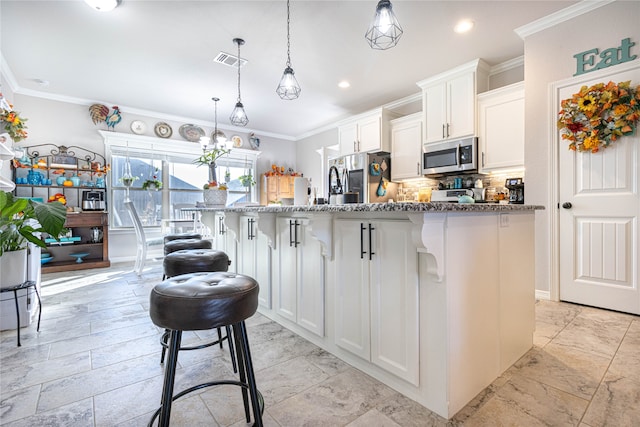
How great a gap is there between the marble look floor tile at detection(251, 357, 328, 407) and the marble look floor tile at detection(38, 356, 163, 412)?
0.62 m

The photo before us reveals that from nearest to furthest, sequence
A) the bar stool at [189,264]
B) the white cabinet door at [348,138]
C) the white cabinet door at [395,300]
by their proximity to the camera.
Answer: the white cabinet door at [395,300], the bar stool at [189,264], the white cabinet door at [348,138]

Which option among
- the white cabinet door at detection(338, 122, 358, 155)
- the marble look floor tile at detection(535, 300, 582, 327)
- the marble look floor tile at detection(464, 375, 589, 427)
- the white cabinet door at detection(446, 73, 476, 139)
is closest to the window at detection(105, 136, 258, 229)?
the white cabinet door at detection(338, 122, 358, 155)

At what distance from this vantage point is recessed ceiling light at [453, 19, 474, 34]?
9.63ft

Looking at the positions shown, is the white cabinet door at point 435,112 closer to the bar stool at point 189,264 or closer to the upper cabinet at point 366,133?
the upper cabinet at point 366,133

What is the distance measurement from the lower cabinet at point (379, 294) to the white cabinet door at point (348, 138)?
3.84m

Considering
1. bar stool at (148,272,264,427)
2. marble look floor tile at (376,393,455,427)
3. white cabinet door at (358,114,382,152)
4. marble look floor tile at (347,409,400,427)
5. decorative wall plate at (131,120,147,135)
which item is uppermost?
decorative wall plate at (131,120,147,135)

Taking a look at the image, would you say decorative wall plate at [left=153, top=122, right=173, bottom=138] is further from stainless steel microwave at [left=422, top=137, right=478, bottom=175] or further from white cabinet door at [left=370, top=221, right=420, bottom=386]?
white cabinet door at [left=370, top=221, right=420, bottom=386]

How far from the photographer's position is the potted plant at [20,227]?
1.54 m

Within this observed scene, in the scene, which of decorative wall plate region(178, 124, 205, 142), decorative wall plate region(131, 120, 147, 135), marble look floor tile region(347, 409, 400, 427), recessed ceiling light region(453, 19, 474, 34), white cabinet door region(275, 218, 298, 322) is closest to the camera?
marble look floor tile region(347, 409, 400, 427)

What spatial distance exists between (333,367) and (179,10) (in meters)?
3.31

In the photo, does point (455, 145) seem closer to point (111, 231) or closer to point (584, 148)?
point (584, 148)

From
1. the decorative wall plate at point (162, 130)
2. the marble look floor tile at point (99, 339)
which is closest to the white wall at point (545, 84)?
the marble look floor tile at point (99, 339)

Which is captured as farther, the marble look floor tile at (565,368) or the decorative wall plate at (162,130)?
the decorative wall plate at (162,130)

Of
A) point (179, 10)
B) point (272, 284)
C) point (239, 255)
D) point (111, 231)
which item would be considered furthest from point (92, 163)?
point (272, 284)
